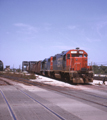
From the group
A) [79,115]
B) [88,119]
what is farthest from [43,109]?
[88,119]

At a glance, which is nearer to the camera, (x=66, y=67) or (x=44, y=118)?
(x=44, y=118)

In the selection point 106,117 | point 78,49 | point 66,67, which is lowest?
point 106,117

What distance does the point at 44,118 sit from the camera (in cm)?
540

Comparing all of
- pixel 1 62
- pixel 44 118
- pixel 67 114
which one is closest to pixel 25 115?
pixel 44 118

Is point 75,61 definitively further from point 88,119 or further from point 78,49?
point 88,119

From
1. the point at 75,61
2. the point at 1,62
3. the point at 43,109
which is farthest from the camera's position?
the point at 1,62

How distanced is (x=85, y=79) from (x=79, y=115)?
1160cm

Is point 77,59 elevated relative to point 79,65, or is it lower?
elevated

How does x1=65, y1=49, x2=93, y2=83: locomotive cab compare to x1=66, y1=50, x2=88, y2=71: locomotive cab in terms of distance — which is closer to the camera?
x1=65, y1=49, x2=93, y2=83: locomotive cab

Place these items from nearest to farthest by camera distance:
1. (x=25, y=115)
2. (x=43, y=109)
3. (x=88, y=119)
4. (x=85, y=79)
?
(x=88, y=119) → (x=25, y=115) → (x=43, y=109) → (x=85, y=79)

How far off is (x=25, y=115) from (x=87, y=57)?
557 inches

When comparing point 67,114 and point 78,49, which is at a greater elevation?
point 78,49

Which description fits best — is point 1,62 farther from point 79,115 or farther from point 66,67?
point 79,115

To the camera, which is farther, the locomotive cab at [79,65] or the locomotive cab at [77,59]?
the locomotive cab at [77,59]
